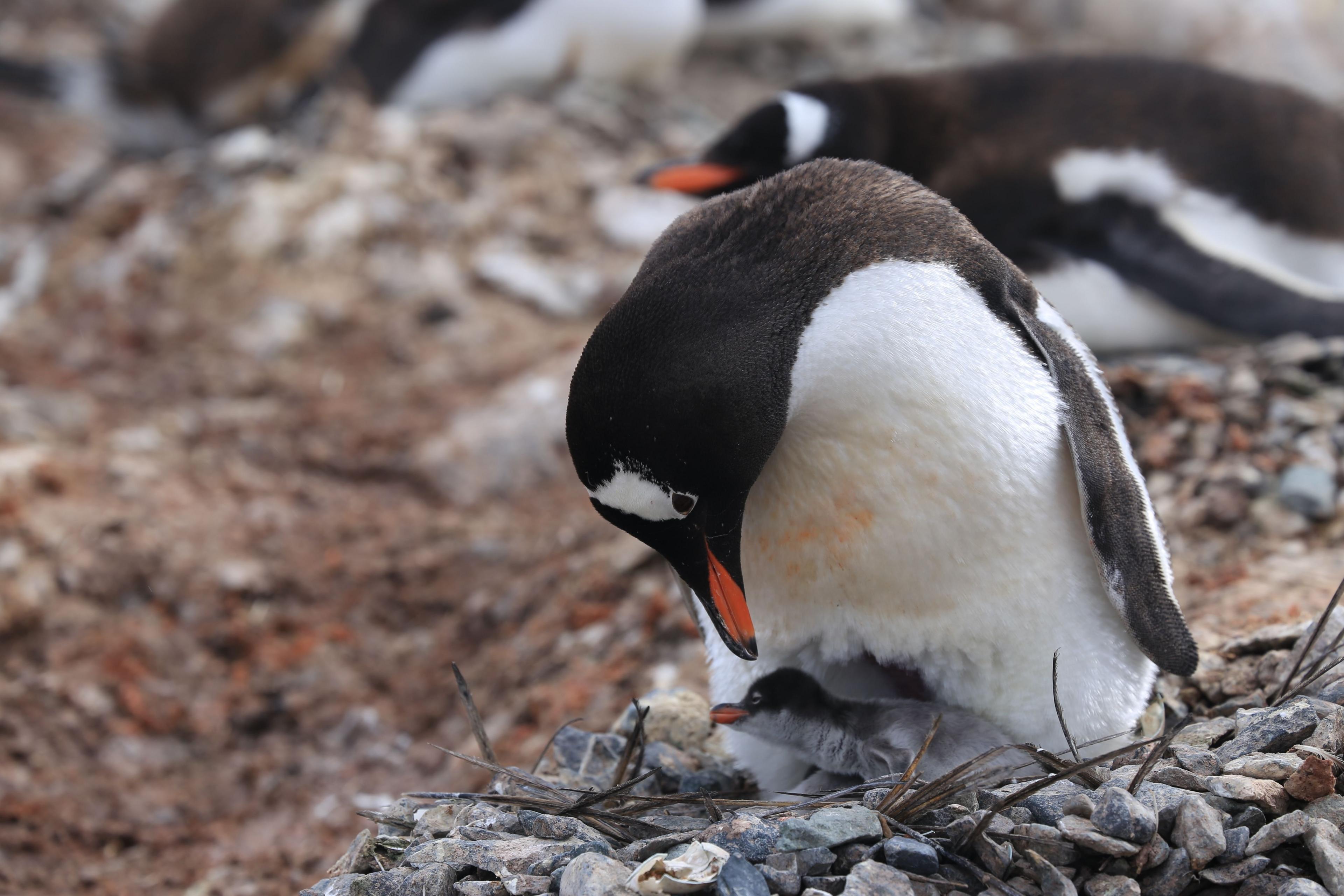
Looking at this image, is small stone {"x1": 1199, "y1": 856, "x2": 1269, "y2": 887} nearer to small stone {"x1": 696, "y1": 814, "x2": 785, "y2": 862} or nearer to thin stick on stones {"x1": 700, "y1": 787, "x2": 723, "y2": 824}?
small stone {"x1": 696, "y1": 814, "x2": 785, "y2": 862}

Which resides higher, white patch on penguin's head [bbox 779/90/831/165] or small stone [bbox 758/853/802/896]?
white patch on penguin's head [bbox 779/90/831/165]

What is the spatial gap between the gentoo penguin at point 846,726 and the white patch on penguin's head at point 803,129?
6.52ft

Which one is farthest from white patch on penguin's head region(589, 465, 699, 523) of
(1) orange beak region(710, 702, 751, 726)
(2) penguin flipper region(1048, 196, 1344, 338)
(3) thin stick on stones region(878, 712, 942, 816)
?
(2) penguin flipper region(1048, 196, 1344, 338)

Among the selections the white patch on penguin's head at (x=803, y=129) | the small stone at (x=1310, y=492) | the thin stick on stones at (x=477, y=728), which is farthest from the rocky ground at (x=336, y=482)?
the white patch on penguin's head at (x=803, y=129)

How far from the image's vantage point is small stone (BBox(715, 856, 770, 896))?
4.32 ft

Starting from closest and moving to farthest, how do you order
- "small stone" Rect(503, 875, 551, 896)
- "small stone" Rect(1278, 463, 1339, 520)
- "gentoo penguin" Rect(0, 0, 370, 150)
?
1. "small stone" Rect(503, 875, 551, 896)
2. "small stone" Rect(1278, 463, 1339, 520)
3. "gentoo penguin" Rect(0, 0, 370, 150)

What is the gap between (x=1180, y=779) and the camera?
1501 mm

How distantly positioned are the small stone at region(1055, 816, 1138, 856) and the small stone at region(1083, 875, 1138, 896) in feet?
0.09

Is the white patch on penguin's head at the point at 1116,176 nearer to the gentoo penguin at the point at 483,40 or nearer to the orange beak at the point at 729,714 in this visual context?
the orange beak at the point at 729,714

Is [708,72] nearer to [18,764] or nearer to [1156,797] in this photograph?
[18,764]

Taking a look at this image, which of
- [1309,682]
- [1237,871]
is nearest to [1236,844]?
[1237,871]

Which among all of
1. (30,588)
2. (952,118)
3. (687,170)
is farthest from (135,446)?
(952,118)

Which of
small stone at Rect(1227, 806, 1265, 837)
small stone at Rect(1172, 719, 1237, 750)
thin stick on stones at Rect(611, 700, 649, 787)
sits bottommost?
thin stick on stones at Rect(611, 700, 649, 787)

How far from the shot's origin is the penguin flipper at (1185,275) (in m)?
3.24
